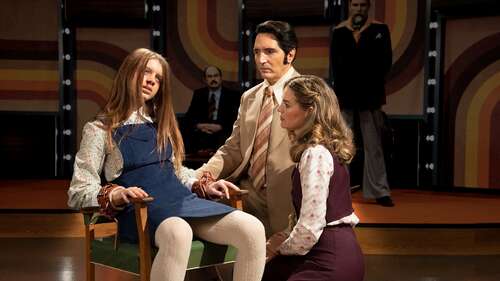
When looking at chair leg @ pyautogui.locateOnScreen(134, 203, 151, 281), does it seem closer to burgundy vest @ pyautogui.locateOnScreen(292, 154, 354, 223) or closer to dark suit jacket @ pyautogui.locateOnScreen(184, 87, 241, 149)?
burgundy vest @ pyautogui.locateOnScreen(292, 154, 354, 223)

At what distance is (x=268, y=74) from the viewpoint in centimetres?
351

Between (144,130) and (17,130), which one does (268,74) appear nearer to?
(144,130)

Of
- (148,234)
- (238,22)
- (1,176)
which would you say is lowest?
(1,176)

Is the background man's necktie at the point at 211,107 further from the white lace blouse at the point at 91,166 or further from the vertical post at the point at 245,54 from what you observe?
the white lace blouse at the point at 91,166

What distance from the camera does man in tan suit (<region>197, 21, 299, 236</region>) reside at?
11.3 ft

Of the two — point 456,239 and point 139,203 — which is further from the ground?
point 139,203

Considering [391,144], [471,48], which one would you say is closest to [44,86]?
[391,144]

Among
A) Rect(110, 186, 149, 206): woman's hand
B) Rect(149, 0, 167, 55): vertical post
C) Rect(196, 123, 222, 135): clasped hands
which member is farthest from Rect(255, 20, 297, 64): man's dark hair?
Rect(149, 0, 167, 55): vertical post

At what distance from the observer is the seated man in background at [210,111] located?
22.5ft

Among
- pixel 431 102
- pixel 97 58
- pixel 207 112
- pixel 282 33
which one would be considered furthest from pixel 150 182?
pixel 97 58

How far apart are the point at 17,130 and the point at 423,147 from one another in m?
3.97

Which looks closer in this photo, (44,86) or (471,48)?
(471,48)

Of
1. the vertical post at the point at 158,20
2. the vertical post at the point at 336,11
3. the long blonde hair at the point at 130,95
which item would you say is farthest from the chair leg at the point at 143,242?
the vertical post at the point at 158,20

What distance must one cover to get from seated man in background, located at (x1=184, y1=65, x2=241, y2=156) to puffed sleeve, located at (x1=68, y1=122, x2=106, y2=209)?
12.2 ft
